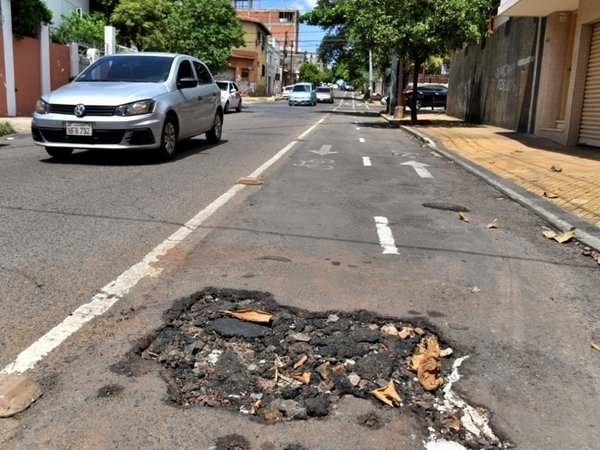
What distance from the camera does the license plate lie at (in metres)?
9.04

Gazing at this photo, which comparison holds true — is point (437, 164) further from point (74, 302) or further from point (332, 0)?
point (332, 0)

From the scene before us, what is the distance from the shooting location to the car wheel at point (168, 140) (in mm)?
9884

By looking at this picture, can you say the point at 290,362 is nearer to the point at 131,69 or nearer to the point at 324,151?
the point at 131,69

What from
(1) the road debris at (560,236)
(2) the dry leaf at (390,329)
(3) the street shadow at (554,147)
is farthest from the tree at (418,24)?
(2) the dry leaf at (390,329)

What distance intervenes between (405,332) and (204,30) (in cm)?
3368

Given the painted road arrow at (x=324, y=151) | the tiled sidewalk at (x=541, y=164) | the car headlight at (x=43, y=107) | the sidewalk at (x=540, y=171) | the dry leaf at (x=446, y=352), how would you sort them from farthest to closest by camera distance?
the painted road arrow at (x=324, y=151) < the car headlight at (x=43, y=107) < the tiled sidewalk at (x=541, y=164) < the sidewalk at (x=540, y=171) < the dry leaf at (x=446, y=352)

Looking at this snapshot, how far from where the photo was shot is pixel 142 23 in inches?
1288

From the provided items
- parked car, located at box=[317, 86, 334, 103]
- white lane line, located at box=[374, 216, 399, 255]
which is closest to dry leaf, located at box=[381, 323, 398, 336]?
white lane line, located at box=[374, 216, 399, 255]

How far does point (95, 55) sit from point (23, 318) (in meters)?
25.0

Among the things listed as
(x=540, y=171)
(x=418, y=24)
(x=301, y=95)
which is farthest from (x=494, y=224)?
(x=301, y=95)

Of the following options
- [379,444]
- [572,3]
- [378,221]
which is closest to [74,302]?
[379,444]

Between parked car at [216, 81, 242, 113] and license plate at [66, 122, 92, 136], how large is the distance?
20.8m

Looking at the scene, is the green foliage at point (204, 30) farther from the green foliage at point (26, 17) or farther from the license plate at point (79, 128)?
the license plate at point (79, 128)

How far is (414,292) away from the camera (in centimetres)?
431
